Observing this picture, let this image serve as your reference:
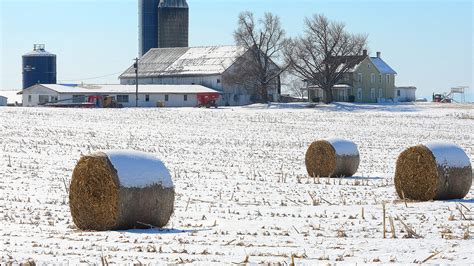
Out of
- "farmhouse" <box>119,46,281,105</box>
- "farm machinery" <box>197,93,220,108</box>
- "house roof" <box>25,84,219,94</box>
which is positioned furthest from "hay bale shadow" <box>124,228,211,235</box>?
"farmhouse" <box>119,46,281,105</box>

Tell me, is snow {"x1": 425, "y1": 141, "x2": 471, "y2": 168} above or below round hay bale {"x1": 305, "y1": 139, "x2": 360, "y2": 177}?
above

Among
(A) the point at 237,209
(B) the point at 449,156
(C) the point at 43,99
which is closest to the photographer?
(A) the point at 237,209

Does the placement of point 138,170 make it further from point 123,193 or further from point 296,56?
point 296,56

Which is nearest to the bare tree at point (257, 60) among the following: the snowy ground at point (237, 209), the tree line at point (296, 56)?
the tree line at point (296, 56)

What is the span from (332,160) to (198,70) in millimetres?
91912

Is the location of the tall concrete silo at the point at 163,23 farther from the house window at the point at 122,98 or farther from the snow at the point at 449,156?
the snow at the point at 449,156

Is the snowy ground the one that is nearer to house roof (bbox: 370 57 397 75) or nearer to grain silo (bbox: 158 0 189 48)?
house roof (bbox: 370 57 397 75)

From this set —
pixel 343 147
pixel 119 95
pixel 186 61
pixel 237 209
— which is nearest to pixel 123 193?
pixel 237 209

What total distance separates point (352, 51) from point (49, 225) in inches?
3965

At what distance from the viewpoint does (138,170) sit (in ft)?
51.7


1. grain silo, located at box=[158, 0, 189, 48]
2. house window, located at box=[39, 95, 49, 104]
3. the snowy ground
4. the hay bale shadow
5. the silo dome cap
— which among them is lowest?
the hay bale shadow

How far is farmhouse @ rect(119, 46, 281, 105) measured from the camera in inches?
4472

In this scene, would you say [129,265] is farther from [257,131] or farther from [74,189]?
[257,131]

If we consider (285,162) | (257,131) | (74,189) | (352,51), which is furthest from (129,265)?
(352,51)
